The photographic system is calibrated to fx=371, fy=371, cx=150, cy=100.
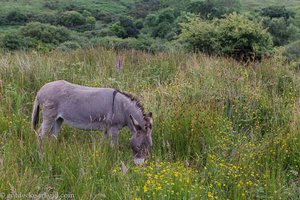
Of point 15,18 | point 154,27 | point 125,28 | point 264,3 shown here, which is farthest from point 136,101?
point 264,3

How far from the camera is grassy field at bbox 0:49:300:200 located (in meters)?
3.98

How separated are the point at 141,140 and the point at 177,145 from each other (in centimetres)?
88

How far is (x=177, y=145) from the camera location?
544cm

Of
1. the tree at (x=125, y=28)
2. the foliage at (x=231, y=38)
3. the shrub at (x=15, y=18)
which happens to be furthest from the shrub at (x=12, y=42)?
the shrub at (x=15, y=18)

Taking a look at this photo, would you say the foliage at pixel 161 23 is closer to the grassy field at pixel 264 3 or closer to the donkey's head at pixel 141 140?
the grassy field at pixel 264 3

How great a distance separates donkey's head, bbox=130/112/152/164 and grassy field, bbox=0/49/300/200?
0.46 feet

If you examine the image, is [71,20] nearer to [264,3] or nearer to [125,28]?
[125,28]

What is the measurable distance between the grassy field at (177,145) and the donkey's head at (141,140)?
140 millimetres

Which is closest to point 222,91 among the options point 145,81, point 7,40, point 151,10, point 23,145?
point 145,81

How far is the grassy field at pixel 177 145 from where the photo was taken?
3984 millimetres

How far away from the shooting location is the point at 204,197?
3.86 metres

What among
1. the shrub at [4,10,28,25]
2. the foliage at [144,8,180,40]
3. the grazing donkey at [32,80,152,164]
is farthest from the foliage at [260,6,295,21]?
the grazing donkey at [32,80,152,164]

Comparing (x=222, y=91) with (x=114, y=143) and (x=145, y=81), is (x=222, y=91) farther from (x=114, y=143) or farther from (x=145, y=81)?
(x=114, y=143)

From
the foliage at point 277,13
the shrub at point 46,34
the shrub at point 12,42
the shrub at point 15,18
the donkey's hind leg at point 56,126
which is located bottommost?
the shrub at point 15,18
